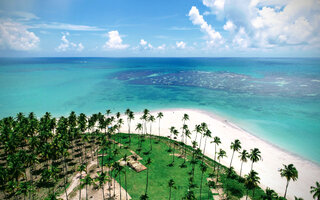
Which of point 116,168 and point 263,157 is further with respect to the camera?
point 263,157

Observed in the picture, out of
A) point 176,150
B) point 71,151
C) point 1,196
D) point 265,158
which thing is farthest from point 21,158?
point 265,158

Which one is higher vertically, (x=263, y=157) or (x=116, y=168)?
(x=116, y=168)

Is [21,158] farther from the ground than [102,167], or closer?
farther from the ground

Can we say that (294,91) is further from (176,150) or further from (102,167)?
(102,167)

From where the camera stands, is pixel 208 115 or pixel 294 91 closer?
pixel 208 115
